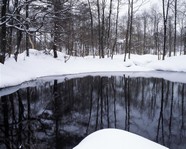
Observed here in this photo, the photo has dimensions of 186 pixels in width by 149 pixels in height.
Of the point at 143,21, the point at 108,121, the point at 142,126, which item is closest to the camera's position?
the point at 142,126

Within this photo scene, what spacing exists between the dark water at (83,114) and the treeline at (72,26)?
10.4 ft

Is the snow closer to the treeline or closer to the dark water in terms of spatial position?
the dark water

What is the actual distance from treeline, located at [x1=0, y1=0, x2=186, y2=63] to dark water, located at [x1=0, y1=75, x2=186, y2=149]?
10.4 feet

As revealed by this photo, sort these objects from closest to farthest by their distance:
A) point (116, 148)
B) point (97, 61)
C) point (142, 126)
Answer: point (116, 148), point (142, 126), point (97, 61)

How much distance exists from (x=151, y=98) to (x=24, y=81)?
9749 millimetres

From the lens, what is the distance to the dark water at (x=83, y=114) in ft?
25.3

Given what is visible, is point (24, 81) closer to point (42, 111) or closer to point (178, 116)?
point (42, 111)

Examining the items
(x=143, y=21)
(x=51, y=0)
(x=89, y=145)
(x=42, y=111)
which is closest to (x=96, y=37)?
(x=143, y=21)

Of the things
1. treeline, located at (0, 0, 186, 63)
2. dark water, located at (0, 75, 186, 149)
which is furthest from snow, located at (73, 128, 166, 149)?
treeline, located at (0, 0, 186, 63)

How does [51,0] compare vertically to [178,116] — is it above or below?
above

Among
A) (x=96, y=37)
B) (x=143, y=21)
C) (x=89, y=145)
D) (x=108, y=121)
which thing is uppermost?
(x=143, y=21)

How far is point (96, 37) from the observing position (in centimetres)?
4909

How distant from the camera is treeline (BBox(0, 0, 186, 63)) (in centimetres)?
→ 1462

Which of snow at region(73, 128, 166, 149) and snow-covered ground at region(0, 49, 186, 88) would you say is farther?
snow-covered ground at region(0, 49, 186, 88)
